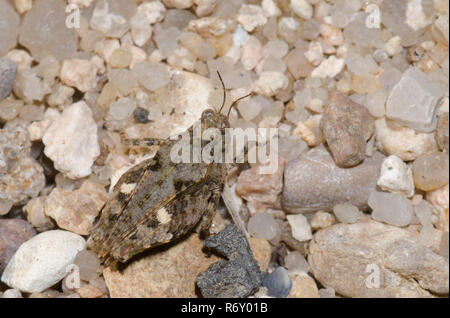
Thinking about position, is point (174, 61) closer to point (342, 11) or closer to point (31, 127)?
point (31, 127)

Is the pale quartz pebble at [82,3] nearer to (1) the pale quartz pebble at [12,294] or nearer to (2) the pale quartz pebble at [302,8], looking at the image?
(2) the pale quartz pebble at [302,8]

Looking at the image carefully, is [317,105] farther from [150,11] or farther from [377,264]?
[150,11]

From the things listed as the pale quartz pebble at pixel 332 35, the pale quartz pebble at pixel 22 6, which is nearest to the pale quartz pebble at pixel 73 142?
the pale quartz pebble at pixel 22 6

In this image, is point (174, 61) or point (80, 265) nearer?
point (80, 265)

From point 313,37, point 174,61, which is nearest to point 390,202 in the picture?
point 313,37

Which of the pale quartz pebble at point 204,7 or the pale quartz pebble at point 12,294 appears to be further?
the pale quartz pebble at point 204,7

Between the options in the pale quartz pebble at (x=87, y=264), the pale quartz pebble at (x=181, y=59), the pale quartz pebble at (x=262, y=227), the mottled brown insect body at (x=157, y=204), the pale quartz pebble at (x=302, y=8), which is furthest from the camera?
the pale quartz pebble at (x=302, y=8)
